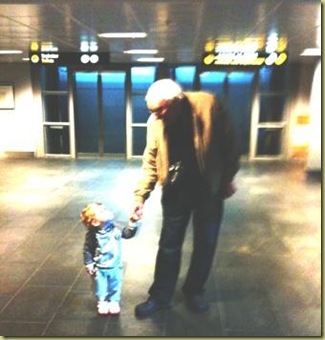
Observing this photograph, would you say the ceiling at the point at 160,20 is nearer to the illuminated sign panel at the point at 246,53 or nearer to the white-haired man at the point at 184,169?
the illuminated sign panel at the point at 246,53

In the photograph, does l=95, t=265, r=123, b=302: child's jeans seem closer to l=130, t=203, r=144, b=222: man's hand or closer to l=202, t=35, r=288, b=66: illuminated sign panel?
l=130, t=203, r=144, b=222: man's hand

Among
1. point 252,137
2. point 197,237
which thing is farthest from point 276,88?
point 197,237

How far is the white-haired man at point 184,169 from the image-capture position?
3.00m

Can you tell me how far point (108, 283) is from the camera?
3318mm

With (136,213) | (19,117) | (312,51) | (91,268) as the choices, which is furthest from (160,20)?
(19,117)

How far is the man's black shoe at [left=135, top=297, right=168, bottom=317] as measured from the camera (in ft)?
10.9

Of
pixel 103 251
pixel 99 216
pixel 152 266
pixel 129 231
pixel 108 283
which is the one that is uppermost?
pixel 99 216

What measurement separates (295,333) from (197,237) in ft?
3.32

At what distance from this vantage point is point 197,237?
3.27m

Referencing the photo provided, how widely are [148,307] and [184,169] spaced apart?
45.7 inches

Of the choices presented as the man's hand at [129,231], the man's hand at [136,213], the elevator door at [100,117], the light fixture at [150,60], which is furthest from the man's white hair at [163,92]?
the elevator door at [100,117]

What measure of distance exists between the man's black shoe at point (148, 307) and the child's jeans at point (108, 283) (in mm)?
191

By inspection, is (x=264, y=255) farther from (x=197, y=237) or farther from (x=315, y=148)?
(x=315, y=148)

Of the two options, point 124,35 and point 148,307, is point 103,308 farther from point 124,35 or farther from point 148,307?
point 124,35
